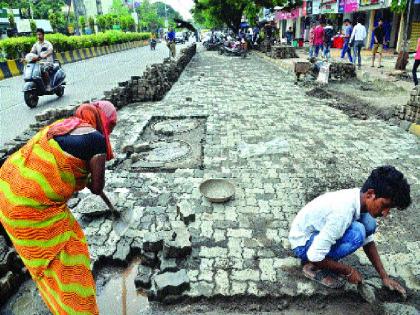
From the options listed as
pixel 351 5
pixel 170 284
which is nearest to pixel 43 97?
pixel 170 284

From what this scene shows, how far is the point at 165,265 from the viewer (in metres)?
3.02

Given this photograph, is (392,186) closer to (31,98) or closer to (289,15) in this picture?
(31,98)

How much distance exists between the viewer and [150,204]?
420 centimetres

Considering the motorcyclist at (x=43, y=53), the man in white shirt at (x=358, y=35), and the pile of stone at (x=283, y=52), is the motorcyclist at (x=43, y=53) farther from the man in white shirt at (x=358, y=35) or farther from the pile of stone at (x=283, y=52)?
the pile of stone at (x=283, y=52)

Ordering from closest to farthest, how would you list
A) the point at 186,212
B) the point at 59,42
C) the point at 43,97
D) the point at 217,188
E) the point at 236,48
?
the point at 186,212
the point at 217,188
the point at 43,97
the point at 59,42
the point at 236,48

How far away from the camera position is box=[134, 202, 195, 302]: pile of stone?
2805mm

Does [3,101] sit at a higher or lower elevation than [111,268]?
higher

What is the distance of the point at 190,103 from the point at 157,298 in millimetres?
7100

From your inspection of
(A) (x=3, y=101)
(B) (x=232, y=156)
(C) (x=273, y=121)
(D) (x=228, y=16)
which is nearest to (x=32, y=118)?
(A) (x=3, y=101)

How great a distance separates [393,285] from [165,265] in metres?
1.93

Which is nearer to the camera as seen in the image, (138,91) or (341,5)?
(138,91)

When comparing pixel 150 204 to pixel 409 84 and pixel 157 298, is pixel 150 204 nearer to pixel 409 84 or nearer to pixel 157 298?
pixel 157 298

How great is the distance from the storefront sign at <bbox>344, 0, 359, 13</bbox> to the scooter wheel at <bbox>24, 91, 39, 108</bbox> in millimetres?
19192

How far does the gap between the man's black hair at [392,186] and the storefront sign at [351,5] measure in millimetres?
21542
